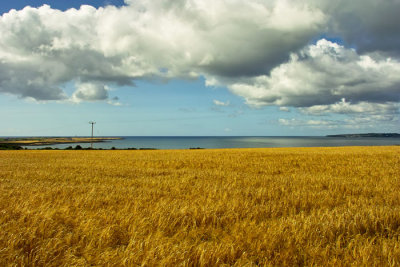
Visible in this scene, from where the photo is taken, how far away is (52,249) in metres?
3.81

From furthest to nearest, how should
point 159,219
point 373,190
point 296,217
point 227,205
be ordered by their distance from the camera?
point 373,190
point 227,205
point 296,217
point 159,219

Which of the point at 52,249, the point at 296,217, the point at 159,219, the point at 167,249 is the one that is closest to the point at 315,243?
the point at 296,217

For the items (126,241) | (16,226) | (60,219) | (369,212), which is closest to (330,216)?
(369,212)

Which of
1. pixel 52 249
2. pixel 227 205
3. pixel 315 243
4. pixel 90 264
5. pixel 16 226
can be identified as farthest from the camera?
Answer: pixel 227 205

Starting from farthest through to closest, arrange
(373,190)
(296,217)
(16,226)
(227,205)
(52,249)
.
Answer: (373,190) → (227,205) → (296,217) → (16,226) → (52,249)

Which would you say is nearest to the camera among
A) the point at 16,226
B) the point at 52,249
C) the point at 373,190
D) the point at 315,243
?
the point at 52,249

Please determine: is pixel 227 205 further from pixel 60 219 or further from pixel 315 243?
pixel 60 219

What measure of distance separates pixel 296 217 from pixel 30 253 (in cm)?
501

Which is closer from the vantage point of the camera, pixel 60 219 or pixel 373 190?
pixel 60 219

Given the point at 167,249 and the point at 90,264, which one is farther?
the point at 167,249

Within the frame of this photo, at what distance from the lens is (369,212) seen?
5914mm

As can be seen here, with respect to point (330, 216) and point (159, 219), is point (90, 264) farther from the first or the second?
point (330, 216)

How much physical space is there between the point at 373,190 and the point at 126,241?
9.29m

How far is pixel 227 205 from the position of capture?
6.48m
